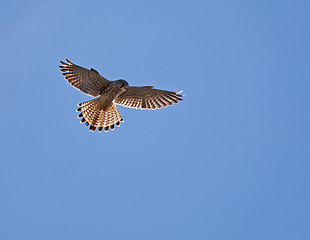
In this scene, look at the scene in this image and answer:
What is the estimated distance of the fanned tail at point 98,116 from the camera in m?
14.6

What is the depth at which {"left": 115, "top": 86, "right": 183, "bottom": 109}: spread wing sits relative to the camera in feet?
49.3

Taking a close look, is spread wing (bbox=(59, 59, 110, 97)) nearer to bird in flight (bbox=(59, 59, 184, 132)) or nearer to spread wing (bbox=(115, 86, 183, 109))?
bird in flight (bbox=(59, 59, 184, 132))

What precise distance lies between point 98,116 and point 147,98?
171 centimetres

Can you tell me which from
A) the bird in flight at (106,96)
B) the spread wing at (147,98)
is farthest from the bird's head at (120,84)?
the spread wing at (147,98)

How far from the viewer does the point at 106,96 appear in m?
14.4

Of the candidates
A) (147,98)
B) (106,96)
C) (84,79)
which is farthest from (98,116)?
(147,98)

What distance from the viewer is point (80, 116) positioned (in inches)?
574

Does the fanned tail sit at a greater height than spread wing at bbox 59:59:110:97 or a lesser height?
lesser

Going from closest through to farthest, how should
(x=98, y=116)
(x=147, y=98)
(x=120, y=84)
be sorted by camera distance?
(x=120, y=84)
(x=98, y=116)
(x=147, y=98)

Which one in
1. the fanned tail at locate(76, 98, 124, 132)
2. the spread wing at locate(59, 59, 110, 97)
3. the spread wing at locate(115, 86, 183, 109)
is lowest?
the fanned tail at locate(76, 98, 124, 132)

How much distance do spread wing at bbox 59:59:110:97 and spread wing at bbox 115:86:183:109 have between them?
0.86m

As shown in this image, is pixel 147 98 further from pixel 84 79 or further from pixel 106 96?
pixel 84 79

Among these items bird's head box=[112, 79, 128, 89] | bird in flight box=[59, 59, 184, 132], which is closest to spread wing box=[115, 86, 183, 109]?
bird in flight box=[59, 59, 184, 132]

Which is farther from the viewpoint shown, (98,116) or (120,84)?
(98,116)
